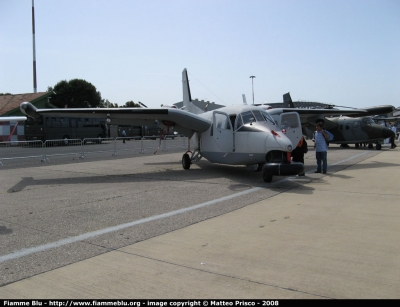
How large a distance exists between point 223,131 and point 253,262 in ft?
26.8

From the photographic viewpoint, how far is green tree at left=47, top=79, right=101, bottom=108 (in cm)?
7450

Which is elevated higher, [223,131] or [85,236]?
[223,131]

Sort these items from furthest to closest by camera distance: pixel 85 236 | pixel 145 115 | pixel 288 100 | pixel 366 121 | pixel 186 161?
pixel 288 100 < pixel 366 121 < pixel 186 161 < pixel 145 115 < pixel 85 236

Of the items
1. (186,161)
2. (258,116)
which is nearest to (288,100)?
(186,161)

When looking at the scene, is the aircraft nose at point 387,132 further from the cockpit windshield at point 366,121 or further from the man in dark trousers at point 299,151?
the man in dark trousers at point 299,151

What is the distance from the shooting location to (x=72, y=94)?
74.8 meters

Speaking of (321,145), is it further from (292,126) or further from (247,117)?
(247,117)

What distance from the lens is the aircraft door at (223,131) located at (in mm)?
11906

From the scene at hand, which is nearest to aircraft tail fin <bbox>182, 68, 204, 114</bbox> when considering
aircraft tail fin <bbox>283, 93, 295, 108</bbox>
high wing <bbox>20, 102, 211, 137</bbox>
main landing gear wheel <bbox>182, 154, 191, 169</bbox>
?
high wing <bbox>20, 102, 211, 137</bbox>

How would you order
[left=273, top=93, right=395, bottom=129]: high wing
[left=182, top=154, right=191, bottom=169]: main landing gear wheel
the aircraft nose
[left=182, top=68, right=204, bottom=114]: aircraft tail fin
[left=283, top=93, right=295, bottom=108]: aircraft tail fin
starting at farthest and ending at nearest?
[left=283, top=93, right=295, bottom=108]: aircraft tail fin
the aircraft nose
[left=182, top=68, right=204, bottom=114]: aircraft tail fin
[left=273, top=93, right=395, bottom=129]: high wing
[left=182, top=154, right=191, bottom=169]: main landing gear wheel

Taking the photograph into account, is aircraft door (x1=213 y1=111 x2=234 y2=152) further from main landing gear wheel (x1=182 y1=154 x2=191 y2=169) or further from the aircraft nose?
the aircraft nose

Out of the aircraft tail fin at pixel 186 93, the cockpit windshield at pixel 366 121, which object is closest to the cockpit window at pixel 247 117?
the aircraft tail fin at pixel 186 93

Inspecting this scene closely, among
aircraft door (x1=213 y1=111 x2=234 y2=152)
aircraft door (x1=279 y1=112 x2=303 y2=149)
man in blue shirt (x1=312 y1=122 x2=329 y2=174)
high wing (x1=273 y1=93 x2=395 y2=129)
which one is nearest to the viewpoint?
aircraft door (x1=279 y1=112 x2=303 y2=149)

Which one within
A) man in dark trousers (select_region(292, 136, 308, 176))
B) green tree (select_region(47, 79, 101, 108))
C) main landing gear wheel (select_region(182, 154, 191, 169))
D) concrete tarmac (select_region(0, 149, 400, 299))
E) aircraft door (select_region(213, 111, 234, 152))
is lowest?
concrete tarmac (select_region(0, 149, 400, 299))
